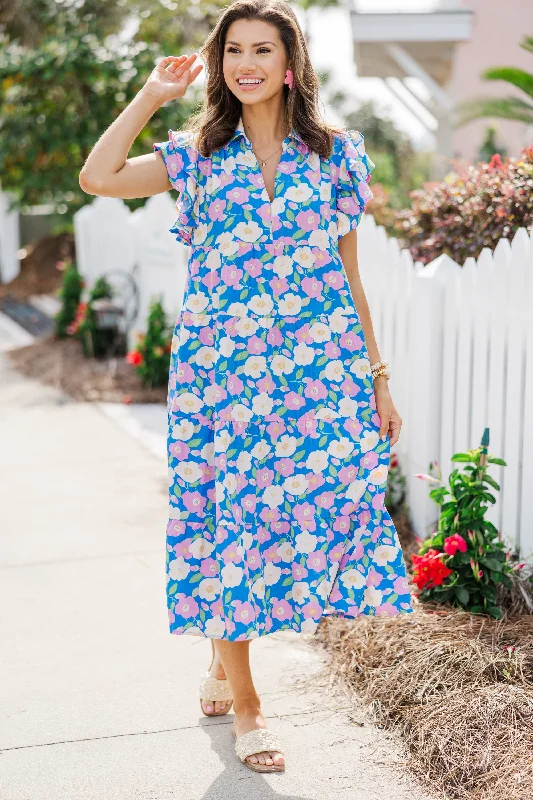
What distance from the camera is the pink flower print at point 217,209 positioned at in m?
2.69

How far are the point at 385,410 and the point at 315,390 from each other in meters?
0.22

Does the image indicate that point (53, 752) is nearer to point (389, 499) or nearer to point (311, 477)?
point (311, 477)

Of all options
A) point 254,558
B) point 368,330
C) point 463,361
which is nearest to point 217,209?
point 368,330

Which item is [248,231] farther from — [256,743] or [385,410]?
[256,743]

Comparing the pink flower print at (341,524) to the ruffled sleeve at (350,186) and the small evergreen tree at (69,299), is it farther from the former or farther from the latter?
the small evergreen tree at (69,299)

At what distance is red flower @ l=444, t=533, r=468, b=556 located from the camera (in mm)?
3281

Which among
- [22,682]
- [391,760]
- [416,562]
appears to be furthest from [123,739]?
[416,562]

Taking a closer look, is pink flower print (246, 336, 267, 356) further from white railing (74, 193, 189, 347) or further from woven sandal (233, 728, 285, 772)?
white railing (74, 193, 189, 347)

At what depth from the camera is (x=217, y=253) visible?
270 centimetres

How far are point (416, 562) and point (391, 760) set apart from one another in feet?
2.71

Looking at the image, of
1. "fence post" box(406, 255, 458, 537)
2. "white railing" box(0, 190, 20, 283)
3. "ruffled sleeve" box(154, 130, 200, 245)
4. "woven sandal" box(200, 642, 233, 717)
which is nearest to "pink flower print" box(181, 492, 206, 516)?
"woven sandal" box(200, 642, 233, 717)

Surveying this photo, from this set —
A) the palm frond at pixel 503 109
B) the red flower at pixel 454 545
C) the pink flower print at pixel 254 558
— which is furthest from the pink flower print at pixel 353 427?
the palm frond at pixel 503 109

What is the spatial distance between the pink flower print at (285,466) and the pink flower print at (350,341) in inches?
12.9

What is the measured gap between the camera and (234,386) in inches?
105
